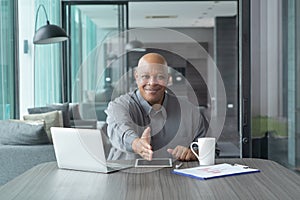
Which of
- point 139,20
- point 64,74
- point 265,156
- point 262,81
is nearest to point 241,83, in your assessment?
point 262,81

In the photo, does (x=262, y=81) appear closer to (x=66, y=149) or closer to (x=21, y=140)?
(x=21, y=140)

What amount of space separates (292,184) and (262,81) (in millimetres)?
2978

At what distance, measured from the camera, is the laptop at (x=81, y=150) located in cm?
186

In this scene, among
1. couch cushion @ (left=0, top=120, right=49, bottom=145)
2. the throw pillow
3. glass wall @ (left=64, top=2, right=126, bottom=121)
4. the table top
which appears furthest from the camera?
glass wall @ (left=64, top=2, right=126, bottom=121)

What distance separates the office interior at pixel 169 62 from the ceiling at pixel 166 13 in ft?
0.08

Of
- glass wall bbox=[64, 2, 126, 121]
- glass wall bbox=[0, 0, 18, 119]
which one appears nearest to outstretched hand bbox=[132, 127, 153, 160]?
glass wall bbox=[0, 0, 18, 119]

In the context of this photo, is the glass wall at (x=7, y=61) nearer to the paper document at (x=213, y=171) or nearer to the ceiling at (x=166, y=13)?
the ceiling at (x=166, y=13)

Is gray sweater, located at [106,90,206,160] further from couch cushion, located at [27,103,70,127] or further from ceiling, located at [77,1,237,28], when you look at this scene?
ceiling, located at [77,1,237,28]

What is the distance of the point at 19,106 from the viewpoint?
578 centimetres

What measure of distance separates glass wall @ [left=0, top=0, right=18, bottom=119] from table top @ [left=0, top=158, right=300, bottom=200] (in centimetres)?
337

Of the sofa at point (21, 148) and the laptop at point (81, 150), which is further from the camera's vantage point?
the sofa at point (21, 148)

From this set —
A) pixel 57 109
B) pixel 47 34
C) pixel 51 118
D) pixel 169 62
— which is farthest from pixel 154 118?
pixel 57 109

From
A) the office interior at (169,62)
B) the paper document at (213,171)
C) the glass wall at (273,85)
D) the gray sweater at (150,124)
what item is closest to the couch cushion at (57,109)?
the office interior at (169,62)

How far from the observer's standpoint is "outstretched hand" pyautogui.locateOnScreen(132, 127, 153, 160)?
6.22ft
